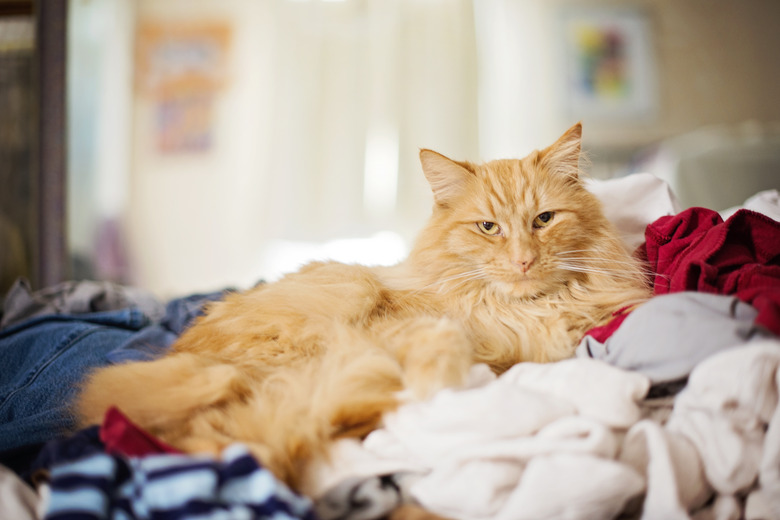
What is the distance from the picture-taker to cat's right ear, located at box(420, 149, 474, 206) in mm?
1273

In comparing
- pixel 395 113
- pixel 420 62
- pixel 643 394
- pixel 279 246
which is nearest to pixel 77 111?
pixel 279 246

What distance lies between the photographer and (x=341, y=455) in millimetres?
757

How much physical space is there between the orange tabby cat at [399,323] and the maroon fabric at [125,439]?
0.06 meters

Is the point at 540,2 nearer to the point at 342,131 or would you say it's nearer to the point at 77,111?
the point at 342,131

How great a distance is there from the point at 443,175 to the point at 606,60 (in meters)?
3.37

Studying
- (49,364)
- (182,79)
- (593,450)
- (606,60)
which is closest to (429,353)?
(593,450)

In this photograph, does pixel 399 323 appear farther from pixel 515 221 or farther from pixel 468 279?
pixel 515 221

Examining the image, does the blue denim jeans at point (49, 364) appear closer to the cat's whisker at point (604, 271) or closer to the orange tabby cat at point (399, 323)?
the orange tabby cat at point (399, 323)

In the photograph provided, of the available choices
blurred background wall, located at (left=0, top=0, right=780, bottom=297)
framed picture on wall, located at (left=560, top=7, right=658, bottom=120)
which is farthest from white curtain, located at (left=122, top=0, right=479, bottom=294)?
framed picture on wall, located at (left=560, top=7, right=658, bottom=120)

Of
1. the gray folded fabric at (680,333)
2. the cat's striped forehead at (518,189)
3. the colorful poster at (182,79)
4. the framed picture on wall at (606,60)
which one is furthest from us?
the colorful poster at (182,79)

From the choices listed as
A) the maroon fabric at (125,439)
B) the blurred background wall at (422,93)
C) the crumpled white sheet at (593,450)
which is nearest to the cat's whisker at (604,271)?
the crumpled white sheet at (593,450)

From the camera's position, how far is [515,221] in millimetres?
1183

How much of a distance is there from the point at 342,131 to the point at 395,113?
46cm

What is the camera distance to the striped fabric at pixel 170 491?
600 mm
